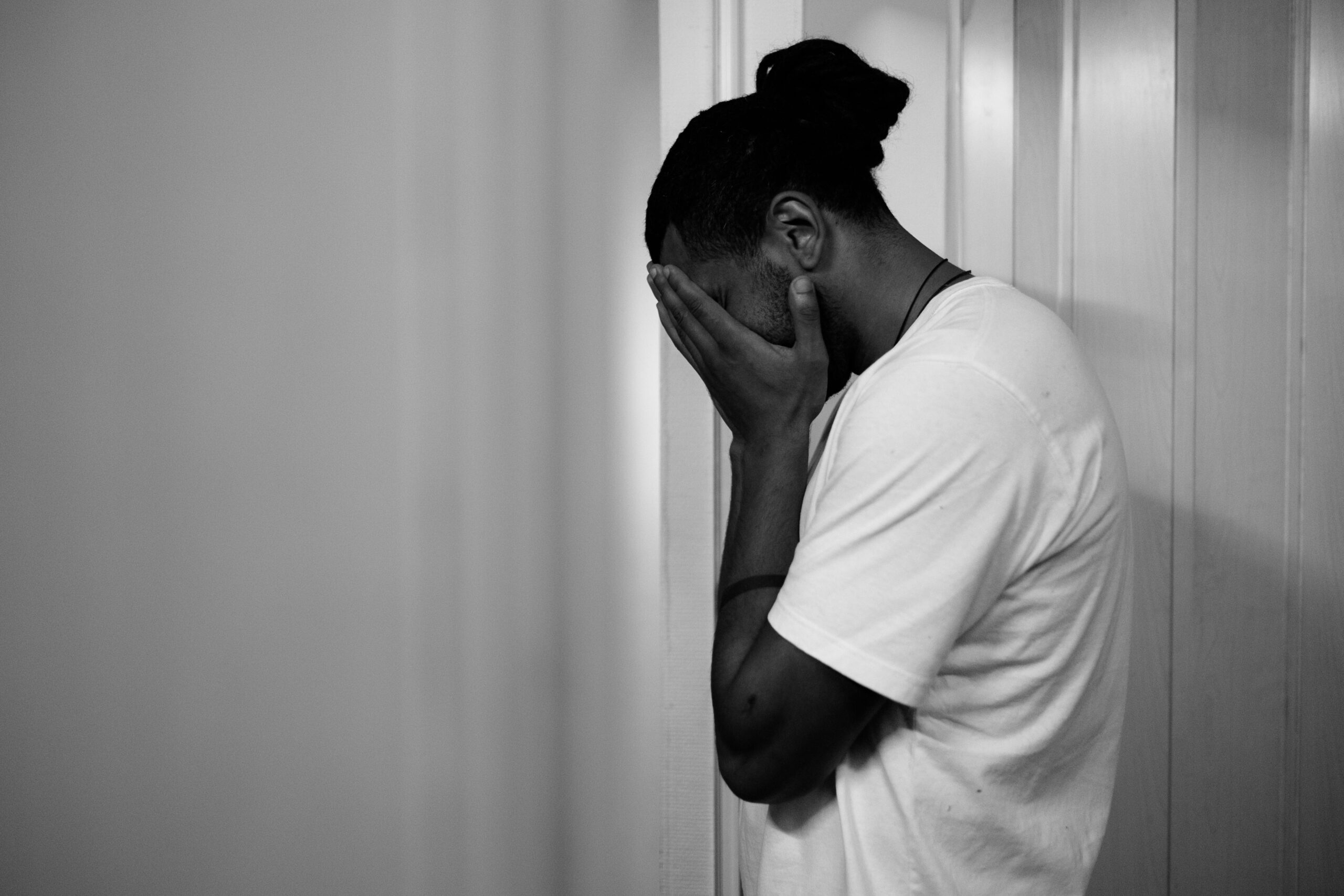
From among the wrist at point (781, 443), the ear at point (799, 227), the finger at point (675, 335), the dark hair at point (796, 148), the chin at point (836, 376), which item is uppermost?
the dark hair at point (796, 148)

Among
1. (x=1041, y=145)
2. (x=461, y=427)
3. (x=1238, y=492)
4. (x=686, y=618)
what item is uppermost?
(x=1041, y=145)

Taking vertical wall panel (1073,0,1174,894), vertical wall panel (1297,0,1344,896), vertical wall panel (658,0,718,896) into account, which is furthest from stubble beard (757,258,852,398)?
vertical wall panel (1297,0,1344,896)

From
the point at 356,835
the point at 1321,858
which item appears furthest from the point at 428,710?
the point at 1321,858

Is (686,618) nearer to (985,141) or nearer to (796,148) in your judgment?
(796,148)

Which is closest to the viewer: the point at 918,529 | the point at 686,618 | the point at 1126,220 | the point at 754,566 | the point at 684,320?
the point at 918,529

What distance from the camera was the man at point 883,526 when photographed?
57 cm

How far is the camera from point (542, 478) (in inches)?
48.9

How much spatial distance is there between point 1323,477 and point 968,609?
1.03m

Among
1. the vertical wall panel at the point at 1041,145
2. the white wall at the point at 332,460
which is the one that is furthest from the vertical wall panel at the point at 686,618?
the vertical wall panel at the point at 1041,145

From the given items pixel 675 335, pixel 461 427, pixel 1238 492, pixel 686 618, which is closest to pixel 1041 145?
pixel 1238 492

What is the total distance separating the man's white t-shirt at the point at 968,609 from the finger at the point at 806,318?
0.06 m

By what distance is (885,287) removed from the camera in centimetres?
76

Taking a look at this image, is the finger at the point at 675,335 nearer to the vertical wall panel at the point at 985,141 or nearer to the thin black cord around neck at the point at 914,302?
the thin black cord around neck at the point at 914,302

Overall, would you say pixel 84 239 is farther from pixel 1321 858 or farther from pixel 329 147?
pixel 1321 858
